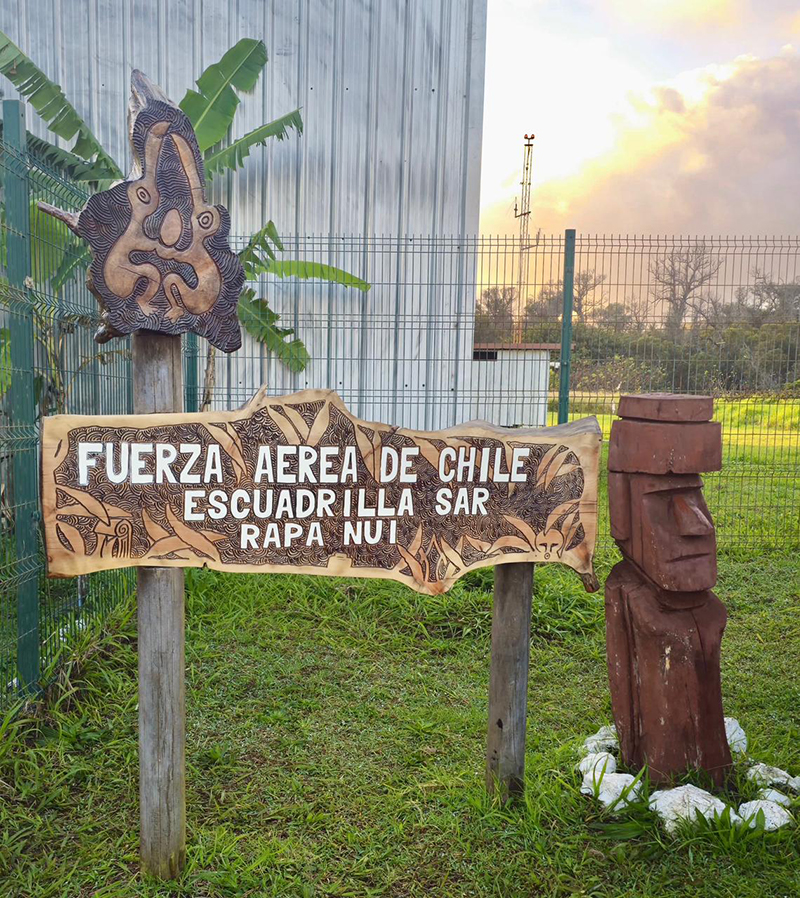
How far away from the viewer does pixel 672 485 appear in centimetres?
267

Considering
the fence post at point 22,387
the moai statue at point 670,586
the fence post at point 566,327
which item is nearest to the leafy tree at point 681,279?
the fence post at point 566,327

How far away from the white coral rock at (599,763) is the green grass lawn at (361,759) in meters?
0.08

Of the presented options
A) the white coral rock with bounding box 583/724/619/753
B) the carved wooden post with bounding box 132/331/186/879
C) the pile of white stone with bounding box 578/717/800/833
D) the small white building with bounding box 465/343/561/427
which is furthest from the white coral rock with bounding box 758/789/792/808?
the small white building with bounding box 465/343/561/427

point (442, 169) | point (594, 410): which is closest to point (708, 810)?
point (594, 410)

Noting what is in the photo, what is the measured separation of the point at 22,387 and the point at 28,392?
3 centimetres

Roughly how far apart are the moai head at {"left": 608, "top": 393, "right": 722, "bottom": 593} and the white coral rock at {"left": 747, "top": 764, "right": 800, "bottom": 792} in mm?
777

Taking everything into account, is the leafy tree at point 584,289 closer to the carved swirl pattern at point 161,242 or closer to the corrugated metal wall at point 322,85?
the corrugated metal wall at point 322,85

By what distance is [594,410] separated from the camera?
19.6 ft

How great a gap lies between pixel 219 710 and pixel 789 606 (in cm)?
392

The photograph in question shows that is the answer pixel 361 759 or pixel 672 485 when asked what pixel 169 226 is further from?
pixel 361 759

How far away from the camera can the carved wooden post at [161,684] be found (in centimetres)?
233

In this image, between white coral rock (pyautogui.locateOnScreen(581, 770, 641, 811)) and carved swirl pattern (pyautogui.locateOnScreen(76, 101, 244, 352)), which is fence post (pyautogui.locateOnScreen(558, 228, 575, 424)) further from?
carved swirl pattern (pyautogui.locateOnScreen(76, 101, 244, 352))

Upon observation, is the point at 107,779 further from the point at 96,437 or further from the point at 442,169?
the point at 442,169

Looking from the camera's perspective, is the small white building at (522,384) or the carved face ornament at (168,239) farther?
the small white building at (522,384)
